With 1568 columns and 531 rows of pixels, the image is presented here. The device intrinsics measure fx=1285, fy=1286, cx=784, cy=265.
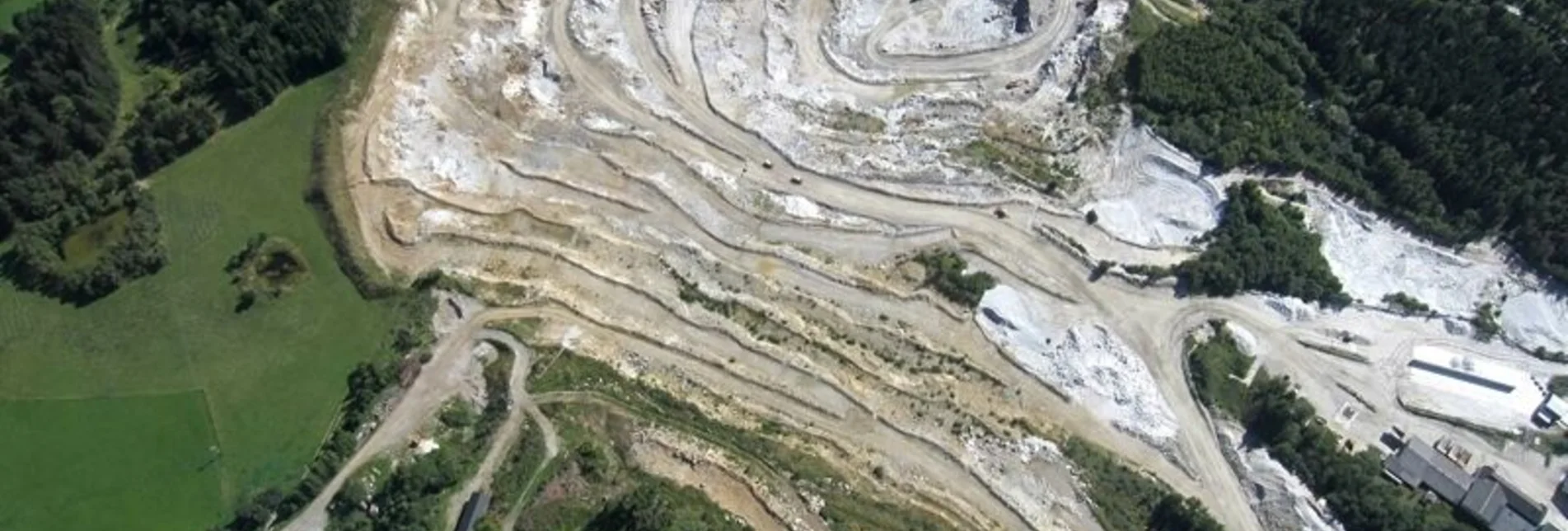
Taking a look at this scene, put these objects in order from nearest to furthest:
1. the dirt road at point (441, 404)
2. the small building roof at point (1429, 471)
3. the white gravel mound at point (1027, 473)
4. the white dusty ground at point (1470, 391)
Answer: the dirt road at point (441, 404)
the white gravel mound at point (1027, 473)
the small building roof at point (1429, 471)
the white dusty ground at point (1470, 391)

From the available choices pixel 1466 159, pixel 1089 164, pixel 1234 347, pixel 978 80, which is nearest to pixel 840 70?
pixel 978 80

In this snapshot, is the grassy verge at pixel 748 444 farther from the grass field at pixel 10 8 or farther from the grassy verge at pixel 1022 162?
the grass field at pixel 10 8

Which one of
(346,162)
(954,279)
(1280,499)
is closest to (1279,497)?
(1280,499)

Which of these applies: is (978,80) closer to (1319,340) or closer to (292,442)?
(1319,340)

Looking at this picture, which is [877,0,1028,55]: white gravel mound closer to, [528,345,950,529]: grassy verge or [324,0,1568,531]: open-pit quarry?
[324,0,1568,531]: open-pit quarry

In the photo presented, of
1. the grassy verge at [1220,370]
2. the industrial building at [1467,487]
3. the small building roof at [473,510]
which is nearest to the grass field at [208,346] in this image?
the small building roof at [473,510]

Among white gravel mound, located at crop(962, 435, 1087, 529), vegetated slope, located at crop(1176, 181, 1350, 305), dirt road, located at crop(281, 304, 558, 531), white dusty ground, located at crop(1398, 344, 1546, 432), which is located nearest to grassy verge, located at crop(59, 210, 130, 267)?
dirt road, located at crop(281, 304, 558, 531)
